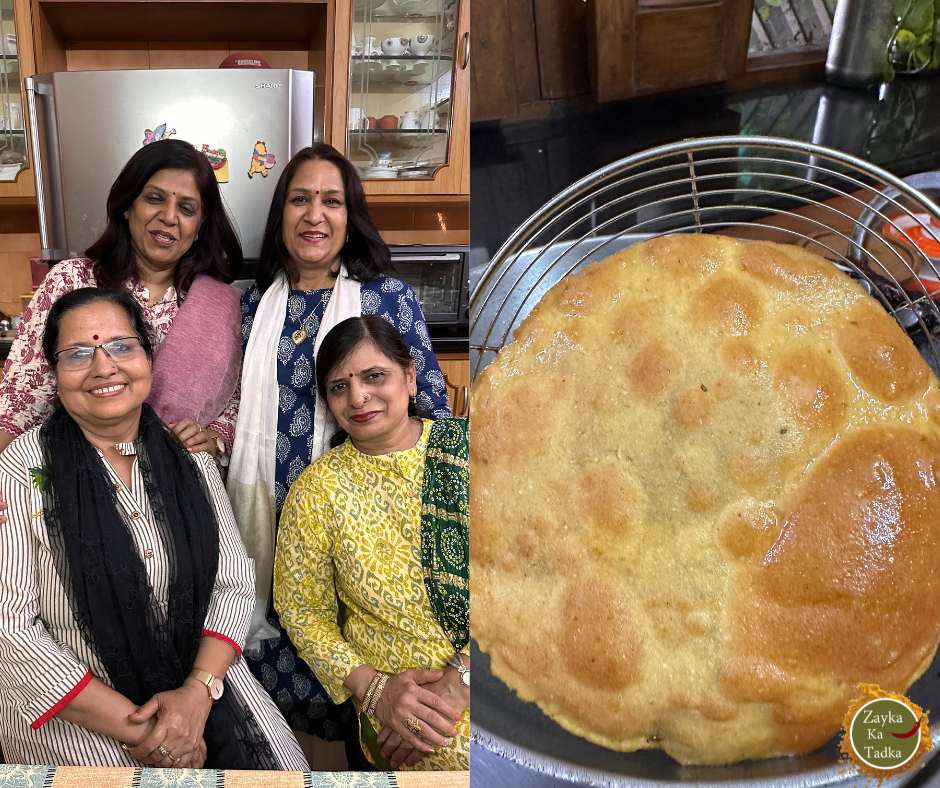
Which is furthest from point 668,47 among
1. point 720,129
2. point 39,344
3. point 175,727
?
point 175,727

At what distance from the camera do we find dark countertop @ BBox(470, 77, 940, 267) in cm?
46

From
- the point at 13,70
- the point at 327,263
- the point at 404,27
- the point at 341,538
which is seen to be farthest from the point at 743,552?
the point at 13,70

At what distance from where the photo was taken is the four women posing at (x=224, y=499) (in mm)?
536

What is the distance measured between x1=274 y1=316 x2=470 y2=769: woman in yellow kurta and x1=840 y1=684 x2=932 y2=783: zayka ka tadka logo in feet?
0.98

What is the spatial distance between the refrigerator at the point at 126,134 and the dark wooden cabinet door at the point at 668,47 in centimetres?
33

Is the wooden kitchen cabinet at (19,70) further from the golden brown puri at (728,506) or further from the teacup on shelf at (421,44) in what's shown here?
the golden brown puri at (728,506)

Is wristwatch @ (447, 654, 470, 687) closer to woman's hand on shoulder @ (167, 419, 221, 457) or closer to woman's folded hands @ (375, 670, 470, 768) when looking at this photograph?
woman's folded hands @ (375, 670, 470, 768)

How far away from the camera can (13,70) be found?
0.58 m

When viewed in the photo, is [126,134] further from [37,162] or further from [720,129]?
[720,129]

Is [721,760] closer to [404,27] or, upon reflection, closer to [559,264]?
[559,264]

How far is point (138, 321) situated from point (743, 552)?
1.68ft

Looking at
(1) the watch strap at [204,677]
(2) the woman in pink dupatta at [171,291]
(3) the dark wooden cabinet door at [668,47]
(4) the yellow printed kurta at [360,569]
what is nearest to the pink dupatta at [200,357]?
(2) the woman in pink dupatta at [171,291]

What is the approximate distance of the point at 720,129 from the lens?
46cm

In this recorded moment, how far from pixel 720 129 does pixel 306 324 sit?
14.9 inches
